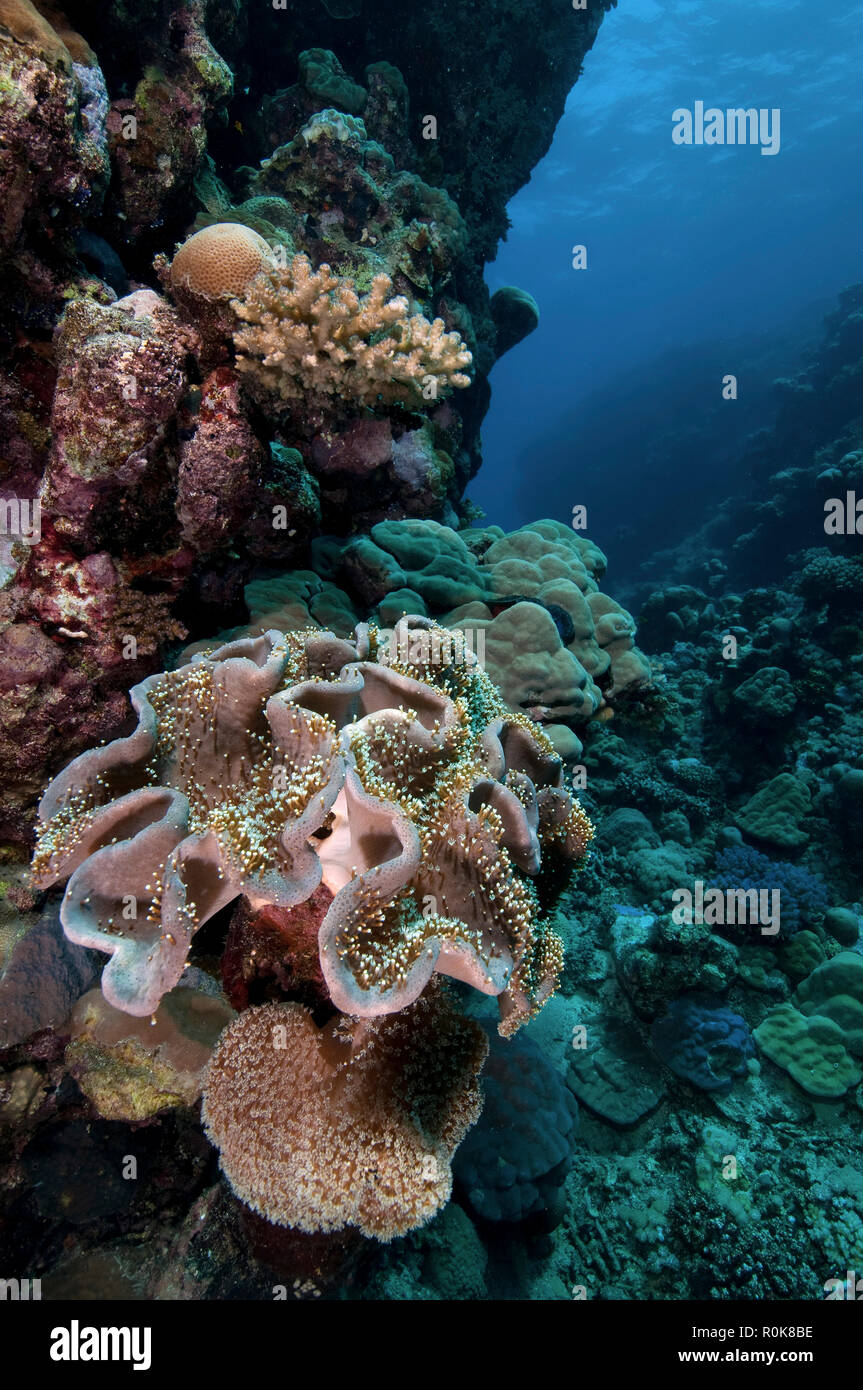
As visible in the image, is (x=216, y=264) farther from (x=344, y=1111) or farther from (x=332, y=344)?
(x=344, y=1111)

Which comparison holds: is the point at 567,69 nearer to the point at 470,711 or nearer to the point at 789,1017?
the point at 470,711

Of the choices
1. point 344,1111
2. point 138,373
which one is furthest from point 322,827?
point 138,373

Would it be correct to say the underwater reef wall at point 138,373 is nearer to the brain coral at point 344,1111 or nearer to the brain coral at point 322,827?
the brain coral at point 322,827

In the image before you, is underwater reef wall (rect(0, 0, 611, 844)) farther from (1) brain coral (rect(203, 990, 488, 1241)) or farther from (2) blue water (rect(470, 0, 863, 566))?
(2) blue water (rect(470, 0, 863, 566))

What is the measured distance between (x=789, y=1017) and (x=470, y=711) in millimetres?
5689

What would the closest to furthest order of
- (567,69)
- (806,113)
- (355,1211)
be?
(355,1211) < (567,69) < (806,113)

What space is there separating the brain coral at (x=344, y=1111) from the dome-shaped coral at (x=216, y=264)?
3.59 m

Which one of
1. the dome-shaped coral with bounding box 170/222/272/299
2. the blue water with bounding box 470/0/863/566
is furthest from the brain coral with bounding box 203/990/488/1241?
the blue water with bounding box 470/0/863/566

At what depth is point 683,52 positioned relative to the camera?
43375mm

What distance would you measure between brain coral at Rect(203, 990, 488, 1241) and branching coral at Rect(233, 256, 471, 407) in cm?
323

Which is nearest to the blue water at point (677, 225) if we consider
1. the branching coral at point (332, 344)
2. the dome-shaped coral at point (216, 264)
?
the branching coral at point (332, 344)

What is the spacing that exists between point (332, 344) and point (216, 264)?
2.25ft

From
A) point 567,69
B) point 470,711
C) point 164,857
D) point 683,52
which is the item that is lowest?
point 164,857

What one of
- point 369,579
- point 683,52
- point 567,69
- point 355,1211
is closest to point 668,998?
point 355,1211
